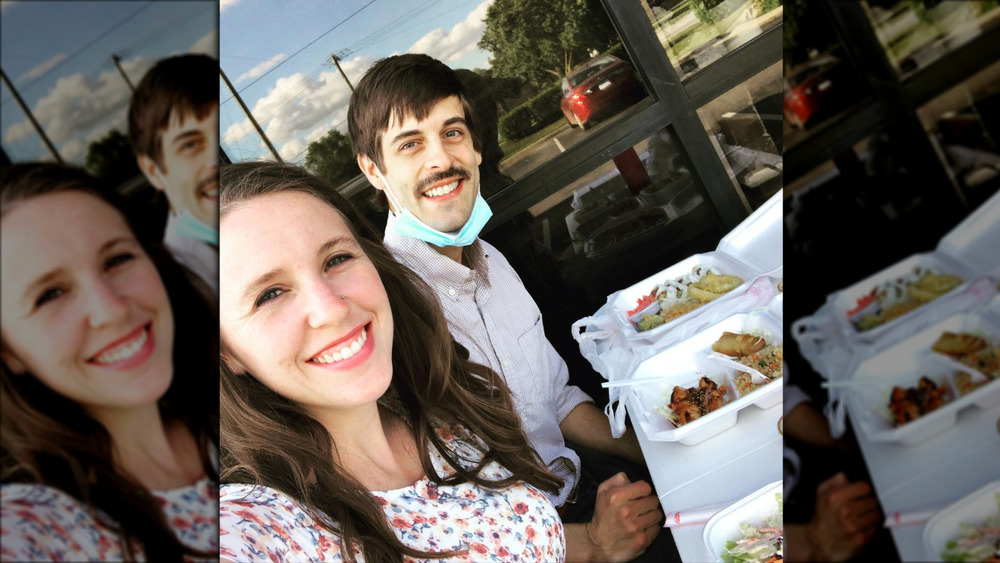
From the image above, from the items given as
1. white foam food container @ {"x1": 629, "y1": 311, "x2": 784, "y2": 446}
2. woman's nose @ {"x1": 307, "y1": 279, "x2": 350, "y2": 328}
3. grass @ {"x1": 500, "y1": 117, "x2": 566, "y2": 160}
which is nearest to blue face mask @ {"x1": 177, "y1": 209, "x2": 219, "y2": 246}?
woman's nose @ {"x1": 307, "y1": 279, "x2": 350, "y2": 328}

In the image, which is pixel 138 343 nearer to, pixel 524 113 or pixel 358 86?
pixel 358 86

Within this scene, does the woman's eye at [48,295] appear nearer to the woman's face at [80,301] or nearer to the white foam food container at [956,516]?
the woman's face at [80,301]

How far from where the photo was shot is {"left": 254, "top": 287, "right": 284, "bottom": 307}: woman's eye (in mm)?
1551

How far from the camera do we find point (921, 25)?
37.3 inches

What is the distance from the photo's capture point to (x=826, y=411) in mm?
873

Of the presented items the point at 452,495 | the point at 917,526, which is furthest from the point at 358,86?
the point at 917,526

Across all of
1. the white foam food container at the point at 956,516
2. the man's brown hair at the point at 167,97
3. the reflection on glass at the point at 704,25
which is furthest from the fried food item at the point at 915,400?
the man's brown hair at the point at 167,97

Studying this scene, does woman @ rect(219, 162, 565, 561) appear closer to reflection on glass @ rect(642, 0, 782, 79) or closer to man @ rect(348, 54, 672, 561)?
man @ rect(348, 54, 672, 561)

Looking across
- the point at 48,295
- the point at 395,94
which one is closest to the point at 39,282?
the point at 48,295

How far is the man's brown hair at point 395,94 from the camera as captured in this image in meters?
1.57

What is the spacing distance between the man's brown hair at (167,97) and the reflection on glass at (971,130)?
1.27 metres

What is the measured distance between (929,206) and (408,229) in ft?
3.20

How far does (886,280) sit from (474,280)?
0.91 m

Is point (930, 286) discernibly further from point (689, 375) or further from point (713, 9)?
point (713, 9)
